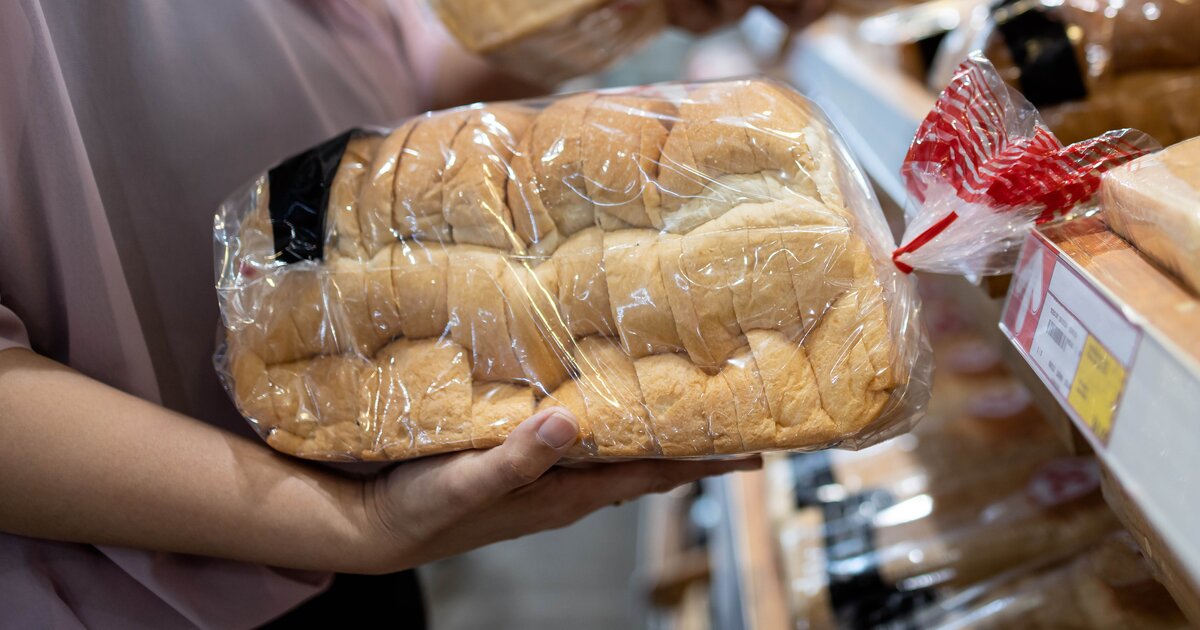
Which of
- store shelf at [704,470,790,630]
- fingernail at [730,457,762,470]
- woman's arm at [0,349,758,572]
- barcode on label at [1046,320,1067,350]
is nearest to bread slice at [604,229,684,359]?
woman's arm at [0,349,758,572]

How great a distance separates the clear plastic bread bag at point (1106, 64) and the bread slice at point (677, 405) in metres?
0.57

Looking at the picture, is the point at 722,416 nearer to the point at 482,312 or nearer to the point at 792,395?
the point at 792,395

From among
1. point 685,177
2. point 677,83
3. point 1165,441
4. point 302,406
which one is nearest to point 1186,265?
point 1165,441

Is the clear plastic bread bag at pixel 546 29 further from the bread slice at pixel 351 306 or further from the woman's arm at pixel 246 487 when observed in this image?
the woman's arm at pixel 246 487

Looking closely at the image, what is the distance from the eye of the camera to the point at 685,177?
0.77m

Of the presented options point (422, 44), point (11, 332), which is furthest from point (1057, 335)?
point (422, 44)

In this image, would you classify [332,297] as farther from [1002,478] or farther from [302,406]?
[1002,478]

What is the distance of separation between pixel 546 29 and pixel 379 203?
0.55 metres

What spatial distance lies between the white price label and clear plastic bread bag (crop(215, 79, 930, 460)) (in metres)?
0.13

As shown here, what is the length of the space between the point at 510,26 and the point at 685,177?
607 mm

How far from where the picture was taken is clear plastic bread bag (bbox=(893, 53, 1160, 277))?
26.5 inches

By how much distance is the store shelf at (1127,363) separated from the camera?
1.47 feet

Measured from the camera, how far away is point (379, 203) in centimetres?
83

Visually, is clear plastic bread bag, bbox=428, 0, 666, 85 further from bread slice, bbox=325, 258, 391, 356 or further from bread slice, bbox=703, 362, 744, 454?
bread slice, bbox=703, 362, 744, 454
